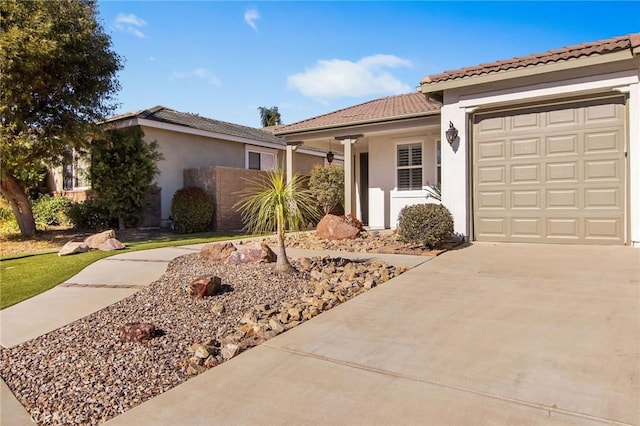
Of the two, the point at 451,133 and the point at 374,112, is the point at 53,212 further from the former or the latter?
the point at 451,133

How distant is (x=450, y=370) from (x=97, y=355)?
308cm

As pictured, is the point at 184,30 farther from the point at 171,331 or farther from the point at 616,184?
the point at 616,184

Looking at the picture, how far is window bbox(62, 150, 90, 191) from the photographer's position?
1468 centimetres

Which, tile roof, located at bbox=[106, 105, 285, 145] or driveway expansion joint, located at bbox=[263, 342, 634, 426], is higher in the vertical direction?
tile roof, located at bbox=[106, 105, 285, 145]

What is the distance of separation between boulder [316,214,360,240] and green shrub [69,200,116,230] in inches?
331

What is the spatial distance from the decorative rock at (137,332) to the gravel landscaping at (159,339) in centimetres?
6

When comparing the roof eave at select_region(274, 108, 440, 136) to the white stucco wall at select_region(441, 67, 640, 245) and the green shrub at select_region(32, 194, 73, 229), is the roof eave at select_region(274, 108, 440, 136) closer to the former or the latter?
the white stucco wall at select_region(441, 67, 640, 245)

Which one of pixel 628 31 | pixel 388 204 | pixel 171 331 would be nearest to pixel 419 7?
pixel 628 31

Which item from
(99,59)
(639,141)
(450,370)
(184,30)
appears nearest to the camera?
(450,370)

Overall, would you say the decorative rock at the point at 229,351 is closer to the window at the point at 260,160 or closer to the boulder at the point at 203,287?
the boulder at the point at 203,287

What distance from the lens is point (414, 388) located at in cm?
293

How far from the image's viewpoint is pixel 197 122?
59.7 feet

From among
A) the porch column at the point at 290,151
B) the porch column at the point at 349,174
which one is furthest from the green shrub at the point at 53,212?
the porch column at the point at 349,174

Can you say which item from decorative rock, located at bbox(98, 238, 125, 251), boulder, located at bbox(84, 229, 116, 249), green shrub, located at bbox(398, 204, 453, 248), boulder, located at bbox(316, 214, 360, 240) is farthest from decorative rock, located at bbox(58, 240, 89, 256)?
green shrub, located at bbox(398, 204, 453, 248)
